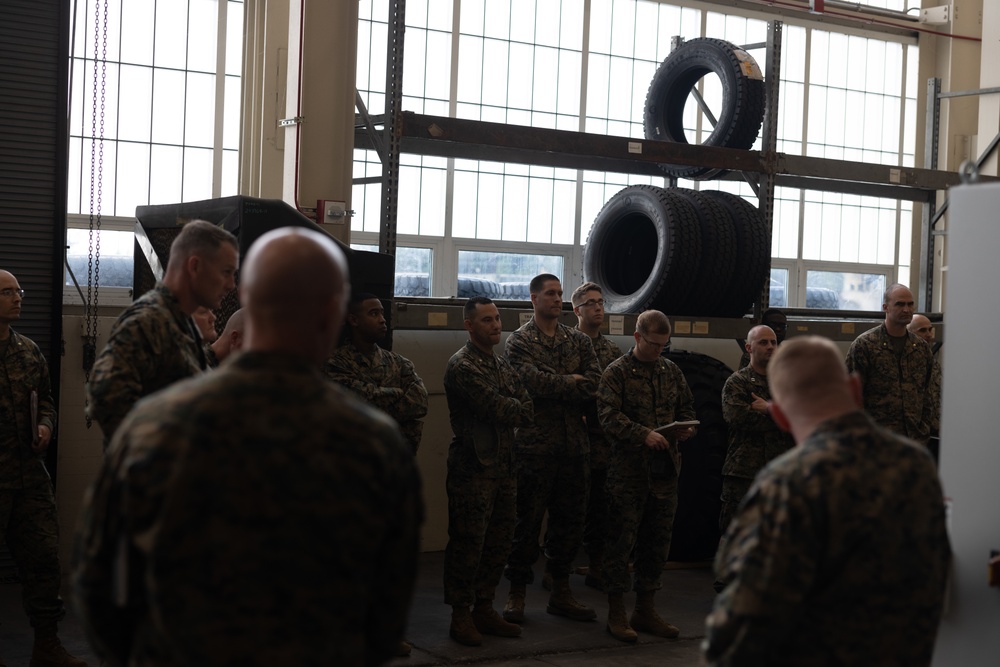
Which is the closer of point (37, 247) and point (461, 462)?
point (461, 462)

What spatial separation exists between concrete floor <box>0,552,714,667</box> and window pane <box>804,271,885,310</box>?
6196 mm

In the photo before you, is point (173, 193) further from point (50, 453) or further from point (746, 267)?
point (746, 267)

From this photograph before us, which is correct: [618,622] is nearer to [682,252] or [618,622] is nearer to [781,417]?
[682,252]

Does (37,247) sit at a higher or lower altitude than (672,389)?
higher

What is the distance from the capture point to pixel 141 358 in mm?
3227

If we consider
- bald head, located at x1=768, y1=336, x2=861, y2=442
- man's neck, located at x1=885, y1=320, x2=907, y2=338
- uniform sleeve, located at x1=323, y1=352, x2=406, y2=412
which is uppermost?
man's neck, located at x1=885, y1=320, x2=907, y2=338

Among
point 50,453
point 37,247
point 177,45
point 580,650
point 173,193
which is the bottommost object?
point 580,650

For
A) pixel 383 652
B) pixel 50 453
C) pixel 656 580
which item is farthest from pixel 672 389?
pixel 383 652

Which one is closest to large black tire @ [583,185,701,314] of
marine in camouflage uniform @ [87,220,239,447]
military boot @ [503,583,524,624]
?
military boot @ [503,583,524,624]

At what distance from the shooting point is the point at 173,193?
8.43 m

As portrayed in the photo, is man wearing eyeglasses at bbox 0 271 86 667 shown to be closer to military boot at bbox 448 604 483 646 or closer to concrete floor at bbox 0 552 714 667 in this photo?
concrete floor at bbox 0 552 714 667

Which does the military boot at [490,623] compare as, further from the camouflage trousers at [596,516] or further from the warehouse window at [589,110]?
the warehouse window at [589,110]

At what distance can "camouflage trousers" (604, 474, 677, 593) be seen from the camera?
579 cm

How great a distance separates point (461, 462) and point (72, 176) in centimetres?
381
